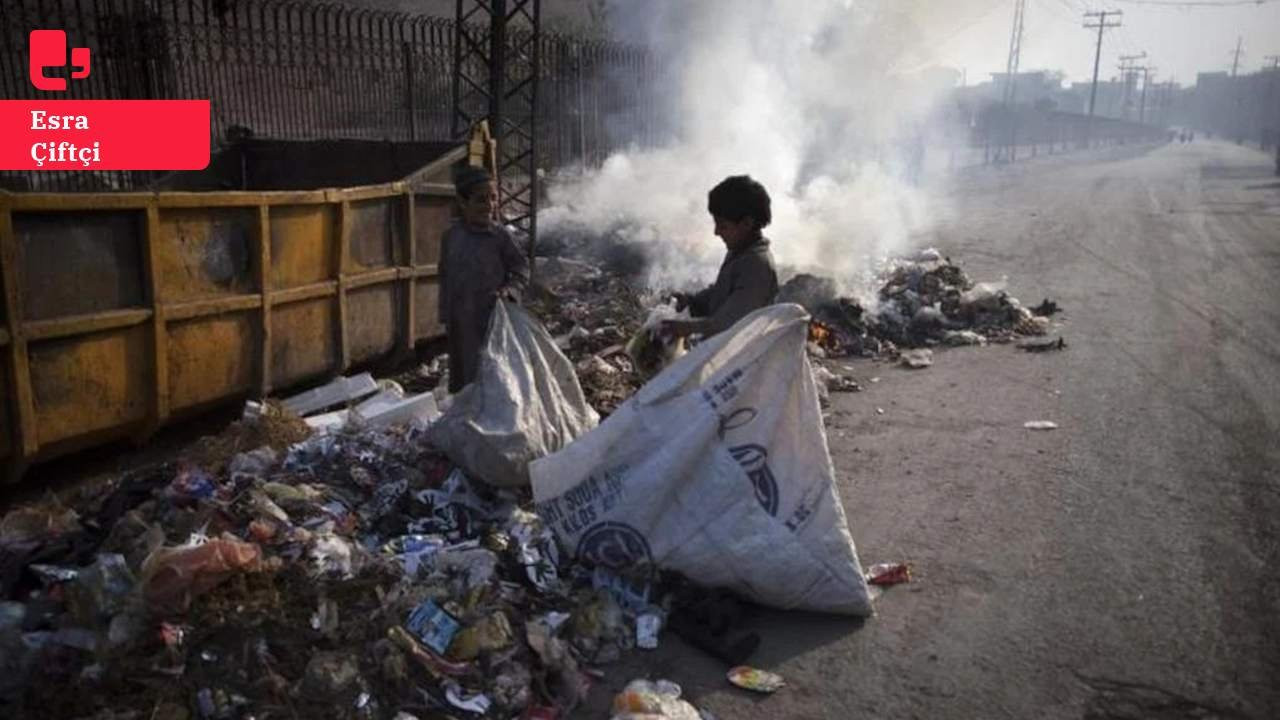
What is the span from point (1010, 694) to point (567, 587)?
1.67m

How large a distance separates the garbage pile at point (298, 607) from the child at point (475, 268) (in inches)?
39.7

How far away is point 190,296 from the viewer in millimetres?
4555

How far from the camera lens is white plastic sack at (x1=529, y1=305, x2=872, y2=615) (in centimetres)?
337

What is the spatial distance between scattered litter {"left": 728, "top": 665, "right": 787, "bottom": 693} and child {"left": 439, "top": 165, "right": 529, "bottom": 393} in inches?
92.2

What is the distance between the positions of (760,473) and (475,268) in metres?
2.15

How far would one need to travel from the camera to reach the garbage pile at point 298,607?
2807 mm

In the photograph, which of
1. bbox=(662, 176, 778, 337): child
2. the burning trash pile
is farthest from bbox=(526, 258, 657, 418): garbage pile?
the burning trash pile

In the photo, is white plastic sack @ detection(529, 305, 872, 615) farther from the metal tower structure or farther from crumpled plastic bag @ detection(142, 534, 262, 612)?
the metal tower structure

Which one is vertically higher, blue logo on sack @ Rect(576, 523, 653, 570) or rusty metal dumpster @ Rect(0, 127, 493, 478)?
rusty metal dumpster @ Rect(0, 127, 493, 478)

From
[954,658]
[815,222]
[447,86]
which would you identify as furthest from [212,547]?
[447,86]

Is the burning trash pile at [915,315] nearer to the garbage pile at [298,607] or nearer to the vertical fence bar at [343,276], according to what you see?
the vertical fence bar at [343,276]

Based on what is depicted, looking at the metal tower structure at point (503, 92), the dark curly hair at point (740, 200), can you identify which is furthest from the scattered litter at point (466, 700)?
the metal tower structure at point (503, 92)

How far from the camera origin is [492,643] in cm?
305

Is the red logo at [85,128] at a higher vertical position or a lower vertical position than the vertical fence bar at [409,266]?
higher
